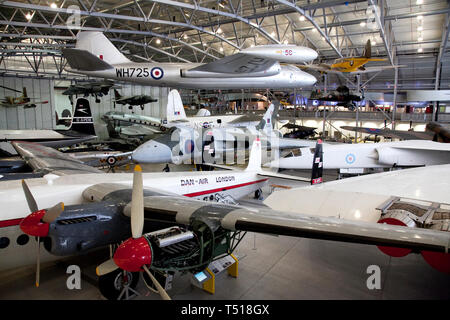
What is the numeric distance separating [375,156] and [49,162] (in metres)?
13.2

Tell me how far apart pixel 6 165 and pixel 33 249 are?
656 cm

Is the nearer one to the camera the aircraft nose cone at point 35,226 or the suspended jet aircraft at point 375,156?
the aircraft nose cone at point 35,226

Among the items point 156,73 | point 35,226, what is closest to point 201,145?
point 156,73

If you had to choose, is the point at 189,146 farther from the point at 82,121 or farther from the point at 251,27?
the point at 251,27

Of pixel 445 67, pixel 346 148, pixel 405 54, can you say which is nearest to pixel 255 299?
pixel 346 148

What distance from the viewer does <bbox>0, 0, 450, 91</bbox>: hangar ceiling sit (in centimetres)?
1504

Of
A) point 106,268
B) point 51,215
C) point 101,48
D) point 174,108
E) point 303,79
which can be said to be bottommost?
point 106,268

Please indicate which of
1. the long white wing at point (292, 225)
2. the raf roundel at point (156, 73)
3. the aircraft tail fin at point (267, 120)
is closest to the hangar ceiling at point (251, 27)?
the aircraft tail fin at point (267, 120)

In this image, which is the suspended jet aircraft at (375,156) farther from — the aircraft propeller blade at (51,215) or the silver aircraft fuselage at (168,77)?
the aircraft propeller blade at (51,215)

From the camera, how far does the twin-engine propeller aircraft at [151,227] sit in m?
3.72

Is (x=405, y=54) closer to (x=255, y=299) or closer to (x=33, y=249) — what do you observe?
(x=255, y=299)

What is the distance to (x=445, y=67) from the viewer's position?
2533 centimetres

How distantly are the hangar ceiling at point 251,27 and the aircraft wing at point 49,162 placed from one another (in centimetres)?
611

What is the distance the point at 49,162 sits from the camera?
9727 millimetres
